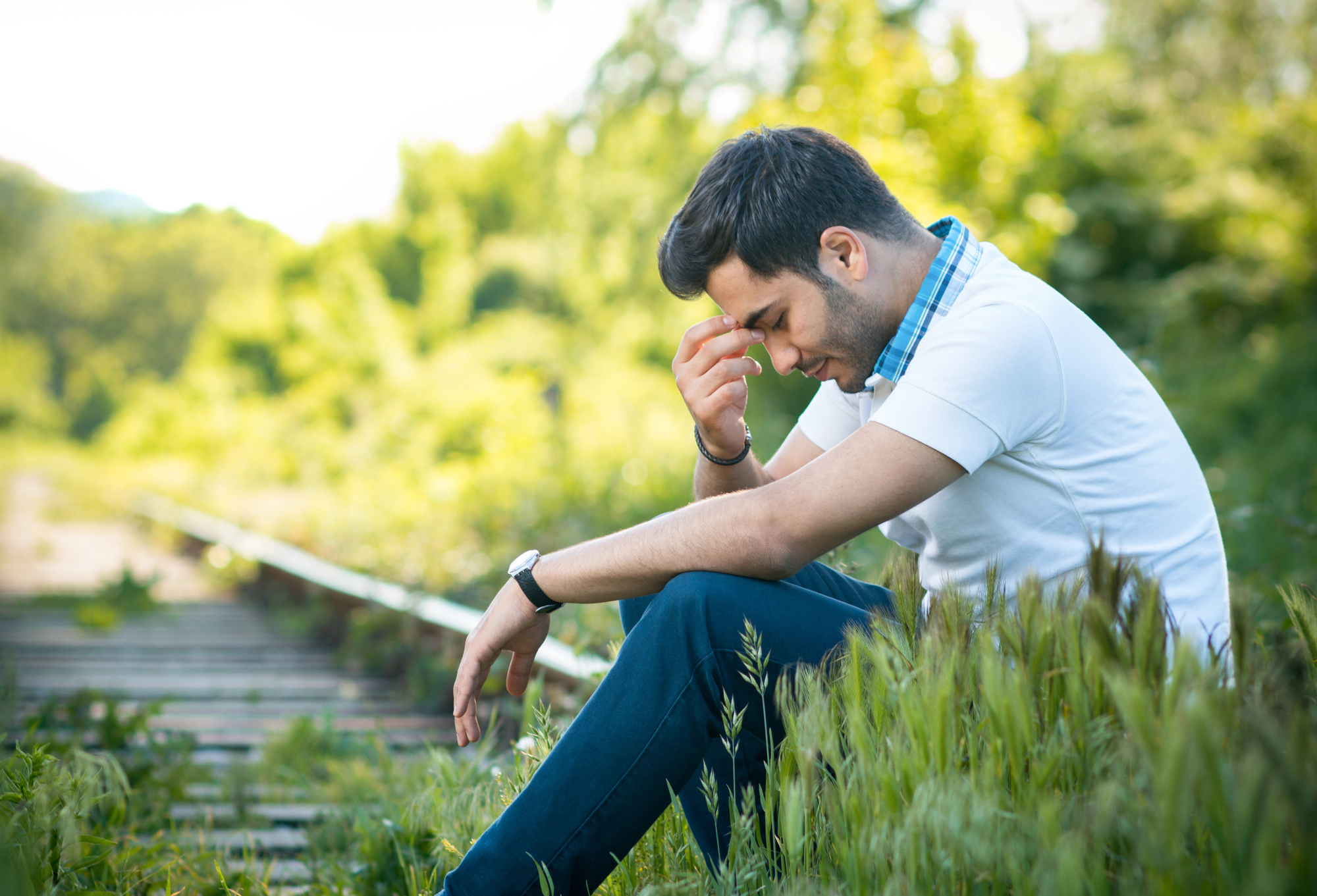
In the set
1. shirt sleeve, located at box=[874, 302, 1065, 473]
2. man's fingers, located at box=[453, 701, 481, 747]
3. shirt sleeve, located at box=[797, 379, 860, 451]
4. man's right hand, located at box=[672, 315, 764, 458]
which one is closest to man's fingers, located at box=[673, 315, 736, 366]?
man's right hand, located at box=[672, 315, 764, 458]

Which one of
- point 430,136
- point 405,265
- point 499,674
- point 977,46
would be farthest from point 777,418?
point 430,136

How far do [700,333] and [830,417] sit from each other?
0.51 m

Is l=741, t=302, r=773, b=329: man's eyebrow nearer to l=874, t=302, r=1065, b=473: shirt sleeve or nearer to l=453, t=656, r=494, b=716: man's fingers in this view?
l=874, t=302, r=1065, b=473: shirt sleeve

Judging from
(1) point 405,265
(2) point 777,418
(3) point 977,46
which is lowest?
(2) point 777,418

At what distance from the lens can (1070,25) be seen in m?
17.4

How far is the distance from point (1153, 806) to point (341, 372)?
2091 cm

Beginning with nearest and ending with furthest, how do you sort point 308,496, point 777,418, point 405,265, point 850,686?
point 850,686 → point 777,418 → point 308,496 → point 405,265

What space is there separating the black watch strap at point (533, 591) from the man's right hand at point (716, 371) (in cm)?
63

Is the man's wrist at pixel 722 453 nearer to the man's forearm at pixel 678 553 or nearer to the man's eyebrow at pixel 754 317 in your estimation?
the man's eyebrow at pixel 754 317

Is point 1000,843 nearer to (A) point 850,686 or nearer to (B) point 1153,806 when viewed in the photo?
(B) point 1153,806

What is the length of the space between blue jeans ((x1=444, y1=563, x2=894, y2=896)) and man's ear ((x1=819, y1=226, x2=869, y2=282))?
30.8 inches

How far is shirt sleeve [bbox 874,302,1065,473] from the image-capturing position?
1768 mm

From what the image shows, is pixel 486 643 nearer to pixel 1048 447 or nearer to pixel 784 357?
pixel 784 357

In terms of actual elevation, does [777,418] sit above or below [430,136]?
below
